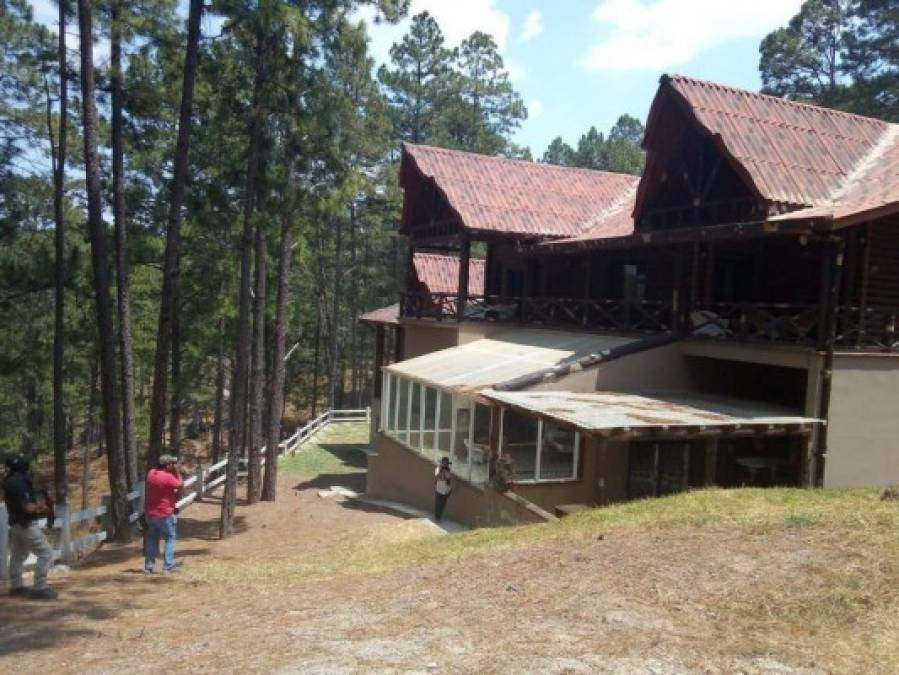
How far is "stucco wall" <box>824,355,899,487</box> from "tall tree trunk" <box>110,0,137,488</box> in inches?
496

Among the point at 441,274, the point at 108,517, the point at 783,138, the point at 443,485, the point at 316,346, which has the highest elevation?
the point at 783,138

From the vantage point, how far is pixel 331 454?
29.0m

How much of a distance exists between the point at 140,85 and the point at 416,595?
1201cm

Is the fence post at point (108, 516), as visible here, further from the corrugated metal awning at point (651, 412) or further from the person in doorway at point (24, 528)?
the corrugated metal awning at point (651, 412)

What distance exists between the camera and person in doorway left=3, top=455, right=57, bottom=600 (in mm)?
8641

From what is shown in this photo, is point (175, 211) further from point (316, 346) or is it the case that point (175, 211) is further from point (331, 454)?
point (316, 346)

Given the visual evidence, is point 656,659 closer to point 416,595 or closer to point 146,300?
point 416,595

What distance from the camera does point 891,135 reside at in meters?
17.2

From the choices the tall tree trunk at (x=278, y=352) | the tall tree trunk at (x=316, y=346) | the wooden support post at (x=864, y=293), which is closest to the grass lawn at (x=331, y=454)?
the tall tree trunk at (x=278, y=352)

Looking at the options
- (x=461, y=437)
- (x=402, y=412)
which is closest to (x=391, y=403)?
(x=402, y=412)

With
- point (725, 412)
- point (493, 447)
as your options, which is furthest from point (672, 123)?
point (493, 447)

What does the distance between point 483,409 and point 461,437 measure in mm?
1349

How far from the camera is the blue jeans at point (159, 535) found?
10195 mm

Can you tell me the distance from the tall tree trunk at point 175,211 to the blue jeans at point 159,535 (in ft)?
14.1
